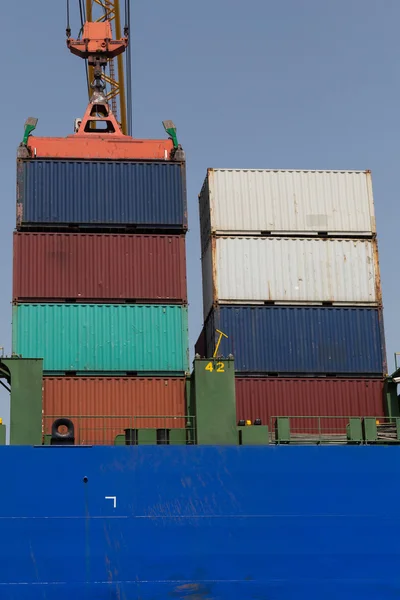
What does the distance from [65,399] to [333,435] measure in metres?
8.79

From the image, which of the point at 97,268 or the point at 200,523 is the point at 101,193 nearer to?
the point at 97,268

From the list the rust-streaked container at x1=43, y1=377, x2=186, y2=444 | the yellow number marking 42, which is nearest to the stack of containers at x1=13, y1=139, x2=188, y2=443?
the rust-streaked container at x1=43, y1=377, x2=186, y2=444

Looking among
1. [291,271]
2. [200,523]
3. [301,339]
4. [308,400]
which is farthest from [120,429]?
[291,271]

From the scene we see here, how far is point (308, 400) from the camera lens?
2906 centimetres

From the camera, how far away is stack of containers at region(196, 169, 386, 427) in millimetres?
29281

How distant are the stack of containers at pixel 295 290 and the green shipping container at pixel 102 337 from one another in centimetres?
196

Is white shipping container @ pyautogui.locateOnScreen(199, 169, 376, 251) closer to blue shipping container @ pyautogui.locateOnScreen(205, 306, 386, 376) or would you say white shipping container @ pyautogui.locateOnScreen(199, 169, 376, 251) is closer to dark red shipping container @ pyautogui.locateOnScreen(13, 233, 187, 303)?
dark red shipping container @ pyautogui.locateOnScreen(13, 233, 187, 303)

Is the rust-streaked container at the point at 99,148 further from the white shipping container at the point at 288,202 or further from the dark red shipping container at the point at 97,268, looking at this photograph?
the dark red shipping container at the point at 97,268

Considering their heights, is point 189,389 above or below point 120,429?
above

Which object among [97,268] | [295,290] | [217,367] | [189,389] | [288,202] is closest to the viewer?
[217,367]

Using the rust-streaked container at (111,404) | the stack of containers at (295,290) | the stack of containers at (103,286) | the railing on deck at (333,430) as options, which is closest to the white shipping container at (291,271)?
the stack of containers at (295,290)

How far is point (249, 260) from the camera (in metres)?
31.0

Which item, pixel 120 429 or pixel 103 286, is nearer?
pixel 120 429

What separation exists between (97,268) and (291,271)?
22.8 ft
